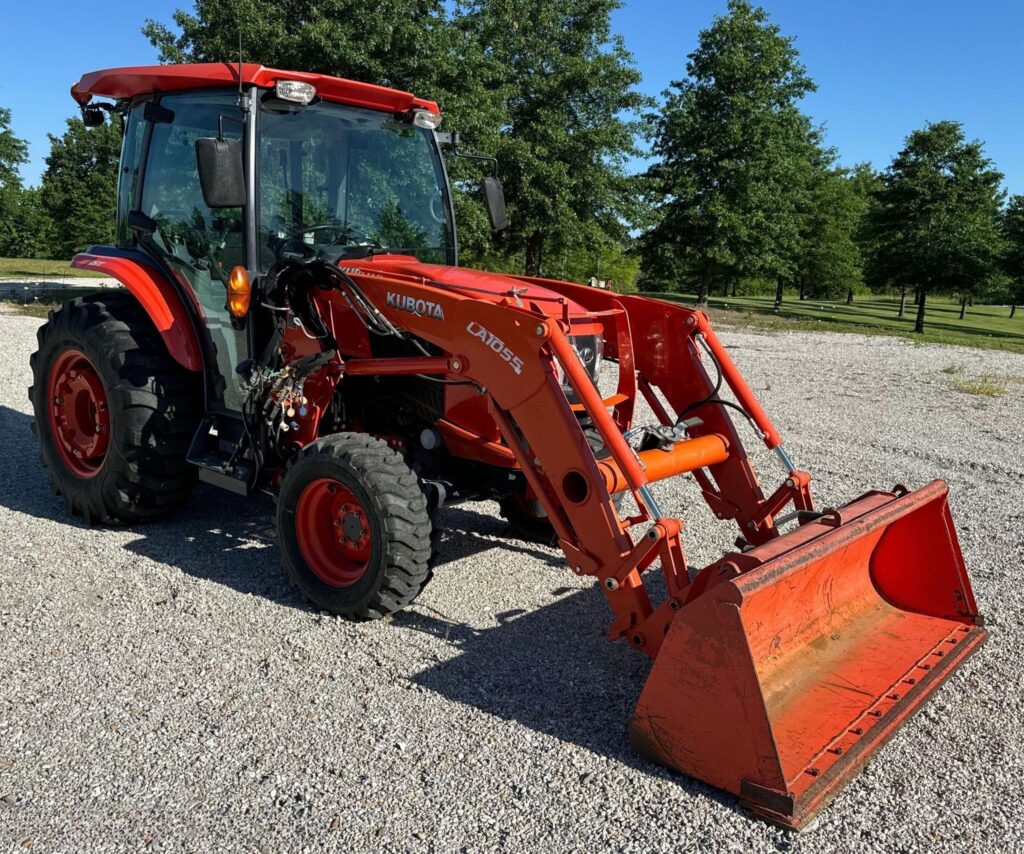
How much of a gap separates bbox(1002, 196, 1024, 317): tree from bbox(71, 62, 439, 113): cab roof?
32352 millimetres

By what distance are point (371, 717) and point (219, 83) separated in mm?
3603

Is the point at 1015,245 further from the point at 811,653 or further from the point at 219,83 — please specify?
the point at 219,83

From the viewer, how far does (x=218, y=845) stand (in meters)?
2.74

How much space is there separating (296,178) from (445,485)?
207 centimetres

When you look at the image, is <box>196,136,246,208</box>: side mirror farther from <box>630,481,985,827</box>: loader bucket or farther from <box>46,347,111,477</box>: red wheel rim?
<box>630,481,985,827</box>: loader bucket

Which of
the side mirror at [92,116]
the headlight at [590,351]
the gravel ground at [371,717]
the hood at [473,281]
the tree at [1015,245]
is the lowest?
the gravel ground at [371,717]

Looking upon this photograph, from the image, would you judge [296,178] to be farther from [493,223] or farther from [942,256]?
[942,256]

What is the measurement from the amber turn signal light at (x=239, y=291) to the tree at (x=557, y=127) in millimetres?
19044

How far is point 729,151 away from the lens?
2862 cm

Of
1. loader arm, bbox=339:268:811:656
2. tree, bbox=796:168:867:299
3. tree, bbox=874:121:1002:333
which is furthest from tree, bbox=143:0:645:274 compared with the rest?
tree, bbox=796:168:867:299

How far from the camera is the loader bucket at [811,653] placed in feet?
9.90

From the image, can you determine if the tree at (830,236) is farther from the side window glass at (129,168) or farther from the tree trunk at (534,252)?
the side window glass at (129,168)

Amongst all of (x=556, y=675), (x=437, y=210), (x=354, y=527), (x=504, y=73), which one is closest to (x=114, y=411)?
(x=354, y=527)

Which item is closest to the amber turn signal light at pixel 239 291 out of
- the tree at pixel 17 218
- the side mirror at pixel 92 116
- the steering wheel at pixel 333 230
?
the steering wheel at pixel 333 230
